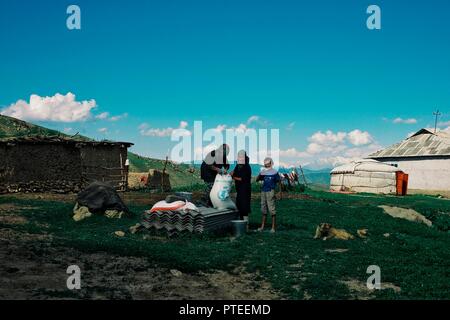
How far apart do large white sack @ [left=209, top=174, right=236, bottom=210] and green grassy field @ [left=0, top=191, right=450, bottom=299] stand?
100 cm

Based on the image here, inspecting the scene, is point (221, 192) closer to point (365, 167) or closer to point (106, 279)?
point (106, 279)

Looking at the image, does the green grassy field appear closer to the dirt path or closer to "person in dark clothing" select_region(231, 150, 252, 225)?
the dirt path

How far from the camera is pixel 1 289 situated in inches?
223

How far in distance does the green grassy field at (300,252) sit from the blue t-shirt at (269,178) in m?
1.15

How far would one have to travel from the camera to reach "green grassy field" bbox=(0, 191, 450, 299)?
6594mm

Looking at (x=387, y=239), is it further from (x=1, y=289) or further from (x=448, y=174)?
(x=448, y=174)

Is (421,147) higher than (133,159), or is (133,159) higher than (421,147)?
(421,147)

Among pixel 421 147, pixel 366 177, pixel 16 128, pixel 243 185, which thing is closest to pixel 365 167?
pixel 366 177

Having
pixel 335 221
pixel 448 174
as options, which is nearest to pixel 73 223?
pixel 335 221

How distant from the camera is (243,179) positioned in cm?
1102

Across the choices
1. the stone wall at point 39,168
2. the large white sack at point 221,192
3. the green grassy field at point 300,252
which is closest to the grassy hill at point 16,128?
the stone wall at point 39,168

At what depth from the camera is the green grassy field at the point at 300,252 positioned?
21.6ft

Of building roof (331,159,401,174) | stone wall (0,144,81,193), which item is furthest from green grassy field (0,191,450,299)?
building roof (331,159,401,174)

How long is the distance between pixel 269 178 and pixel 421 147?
29749 mm
